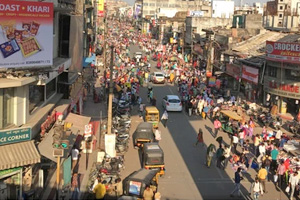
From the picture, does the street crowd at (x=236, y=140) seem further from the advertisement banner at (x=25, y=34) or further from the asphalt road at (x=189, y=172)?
the advertisement banner at (x=25, y=34)

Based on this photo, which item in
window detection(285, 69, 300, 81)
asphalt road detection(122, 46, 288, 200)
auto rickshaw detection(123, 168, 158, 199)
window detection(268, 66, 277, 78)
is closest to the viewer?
auto rickshaw detection(123, 168, 158, 199)

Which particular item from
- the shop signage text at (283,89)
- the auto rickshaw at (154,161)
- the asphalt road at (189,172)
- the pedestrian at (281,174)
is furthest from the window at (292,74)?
the auto rickshaw at (154,161)

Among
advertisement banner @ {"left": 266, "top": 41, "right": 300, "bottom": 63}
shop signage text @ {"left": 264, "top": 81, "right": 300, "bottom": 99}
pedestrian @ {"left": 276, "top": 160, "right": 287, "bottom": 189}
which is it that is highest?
advertisement banner @ {"left": 266, "top": 41, "right": 300, "bottom": 63}

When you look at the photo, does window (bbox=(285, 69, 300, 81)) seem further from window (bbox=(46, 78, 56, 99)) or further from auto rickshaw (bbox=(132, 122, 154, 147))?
window (bbox=(46, 78, 56, 99))

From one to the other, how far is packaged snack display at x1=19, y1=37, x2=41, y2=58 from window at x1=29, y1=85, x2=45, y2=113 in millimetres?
1905

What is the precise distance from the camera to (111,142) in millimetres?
20797

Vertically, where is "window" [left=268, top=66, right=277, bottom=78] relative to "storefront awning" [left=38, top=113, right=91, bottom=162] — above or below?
above

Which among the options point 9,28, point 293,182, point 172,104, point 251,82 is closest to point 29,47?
point 9,28

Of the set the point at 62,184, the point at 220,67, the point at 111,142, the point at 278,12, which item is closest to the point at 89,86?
the point at 220,67

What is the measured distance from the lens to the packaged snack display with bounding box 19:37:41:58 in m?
15.3

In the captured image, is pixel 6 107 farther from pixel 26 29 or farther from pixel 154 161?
pixel 154 161

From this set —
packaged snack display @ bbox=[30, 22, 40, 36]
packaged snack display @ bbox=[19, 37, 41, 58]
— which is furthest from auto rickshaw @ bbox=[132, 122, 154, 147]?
packaged snack display @ bbox=[30, 22, 40, 36]

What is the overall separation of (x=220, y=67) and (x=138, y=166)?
30774mm

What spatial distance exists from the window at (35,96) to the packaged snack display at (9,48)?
2503mm
